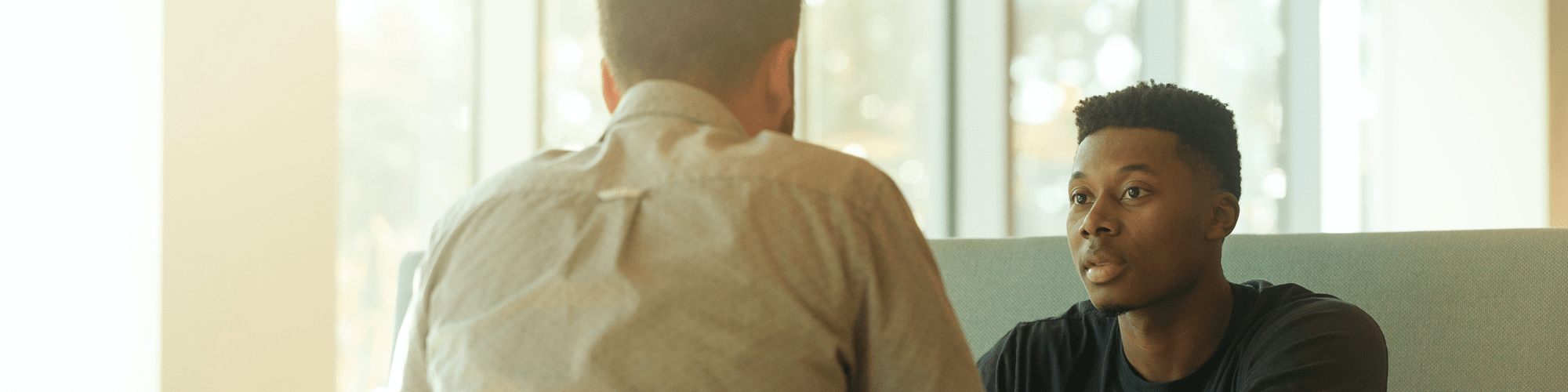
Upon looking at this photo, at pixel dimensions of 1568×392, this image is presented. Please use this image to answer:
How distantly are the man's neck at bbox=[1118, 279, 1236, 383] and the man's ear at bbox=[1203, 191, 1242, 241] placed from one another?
62mm

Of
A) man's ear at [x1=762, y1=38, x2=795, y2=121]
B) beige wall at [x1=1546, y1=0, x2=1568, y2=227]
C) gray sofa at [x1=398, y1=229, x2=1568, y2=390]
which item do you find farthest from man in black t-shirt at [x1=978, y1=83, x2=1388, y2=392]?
beige wall at [x1=1546, y1=0, x2=1568, y2=227]

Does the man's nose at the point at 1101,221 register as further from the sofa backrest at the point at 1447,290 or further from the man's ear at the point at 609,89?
the man's ear at the point at 609,89

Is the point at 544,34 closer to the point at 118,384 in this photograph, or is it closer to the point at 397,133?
the point at 397,133

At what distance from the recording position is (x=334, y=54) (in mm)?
2191

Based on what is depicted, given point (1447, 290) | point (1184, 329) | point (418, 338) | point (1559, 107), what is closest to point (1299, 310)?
point (1184, 329)

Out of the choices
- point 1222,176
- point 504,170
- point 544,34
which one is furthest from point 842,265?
point 544,34

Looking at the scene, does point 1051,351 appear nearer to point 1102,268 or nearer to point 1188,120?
point 1102,268

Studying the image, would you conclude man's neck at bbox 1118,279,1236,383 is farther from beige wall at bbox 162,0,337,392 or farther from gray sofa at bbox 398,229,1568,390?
beige wall at bbox 162,0,337,392

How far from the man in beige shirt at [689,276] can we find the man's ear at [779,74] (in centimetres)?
10

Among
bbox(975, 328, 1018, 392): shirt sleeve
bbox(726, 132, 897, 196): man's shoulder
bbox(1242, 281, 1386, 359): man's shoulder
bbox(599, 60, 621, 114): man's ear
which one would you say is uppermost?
bbox(599, 60, 621, 114): man's ear

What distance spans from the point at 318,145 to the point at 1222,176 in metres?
1.67

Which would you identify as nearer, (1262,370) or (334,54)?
(1262,370)

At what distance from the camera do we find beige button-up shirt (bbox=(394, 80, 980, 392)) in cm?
70

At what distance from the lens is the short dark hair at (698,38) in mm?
831
